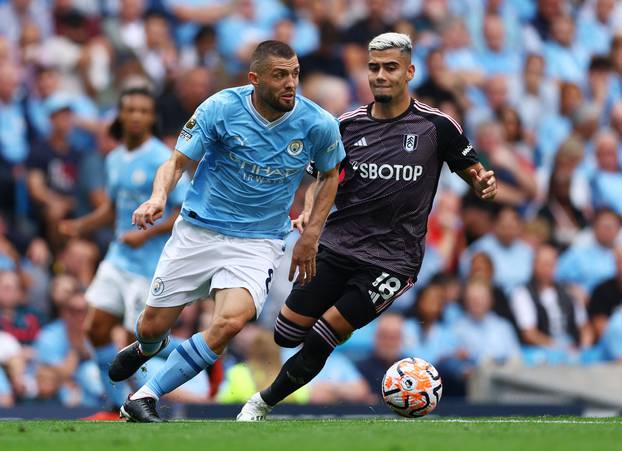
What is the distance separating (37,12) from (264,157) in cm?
728

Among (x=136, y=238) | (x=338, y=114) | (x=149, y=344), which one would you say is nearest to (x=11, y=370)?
(x=136, y=238)

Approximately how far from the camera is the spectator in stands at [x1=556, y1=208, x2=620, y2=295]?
17.0 meters

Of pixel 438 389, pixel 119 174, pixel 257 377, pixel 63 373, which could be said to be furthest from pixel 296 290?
pixel 63 373

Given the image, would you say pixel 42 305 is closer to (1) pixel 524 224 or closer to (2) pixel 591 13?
(1) pixel 524 224

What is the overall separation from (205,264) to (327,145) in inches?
44.7

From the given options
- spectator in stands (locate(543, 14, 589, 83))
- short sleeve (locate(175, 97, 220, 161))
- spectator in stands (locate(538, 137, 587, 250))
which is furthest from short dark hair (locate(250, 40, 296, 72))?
spectator in stands (locate(543, 14, 589, 83))

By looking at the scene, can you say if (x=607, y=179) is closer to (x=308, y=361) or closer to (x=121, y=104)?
(x=121, y=104)

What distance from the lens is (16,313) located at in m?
13.0

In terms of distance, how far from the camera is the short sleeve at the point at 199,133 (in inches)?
335

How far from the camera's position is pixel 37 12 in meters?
15.2

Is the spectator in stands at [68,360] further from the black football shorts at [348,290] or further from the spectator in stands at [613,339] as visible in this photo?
the spectator in stands at [613,339]

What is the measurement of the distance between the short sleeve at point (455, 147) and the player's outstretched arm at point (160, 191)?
2.00 m

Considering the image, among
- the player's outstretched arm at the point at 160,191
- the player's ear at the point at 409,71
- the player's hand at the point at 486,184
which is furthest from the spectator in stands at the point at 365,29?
the player's outstretched arm at the point at 160,191

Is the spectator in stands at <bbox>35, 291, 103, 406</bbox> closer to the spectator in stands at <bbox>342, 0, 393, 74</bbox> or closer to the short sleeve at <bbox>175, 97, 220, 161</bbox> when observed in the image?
the short sleeve at <bbox>175, 97, 220, 161</bbox>
